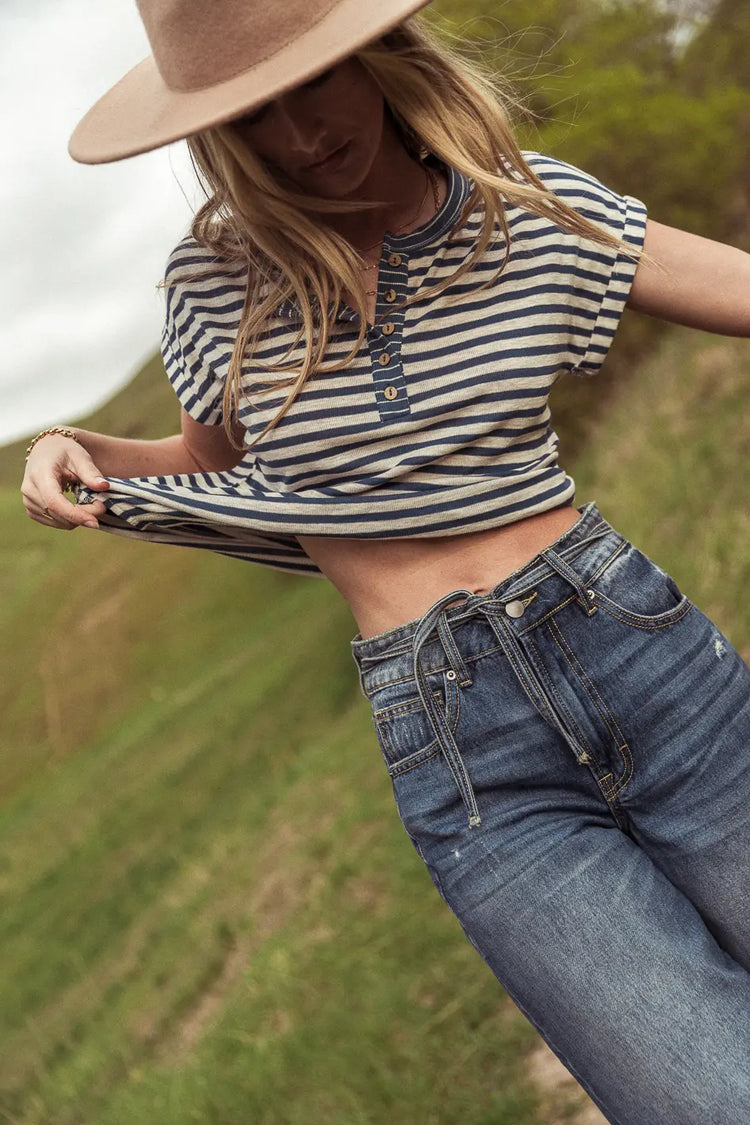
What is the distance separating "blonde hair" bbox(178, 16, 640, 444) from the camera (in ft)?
6.84

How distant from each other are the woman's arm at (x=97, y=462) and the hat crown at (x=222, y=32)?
71 centimetres

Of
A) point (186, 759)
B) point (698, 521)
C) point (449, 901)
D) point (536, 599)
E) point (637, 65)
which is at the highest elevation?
point (637, 65)

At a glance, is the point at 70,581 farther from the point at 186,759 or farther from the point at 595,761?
the point at 595,761

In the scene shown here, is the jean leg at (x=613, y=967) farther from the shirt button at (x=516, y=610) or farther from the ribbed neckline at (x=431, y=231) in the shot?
the ribbed neckline at (x=431, y=231)

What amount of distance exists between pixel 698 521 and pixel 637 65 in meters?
16.3

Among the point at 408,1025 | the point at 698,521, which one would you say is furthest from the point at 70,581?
the point at 408,1025

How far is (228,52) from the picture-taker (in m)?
1.99

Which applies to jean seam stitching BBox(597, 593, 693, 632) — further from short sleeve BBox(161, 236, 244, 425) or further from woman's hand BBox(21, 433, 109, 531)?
woman's hand BBox(21, 433, 109, 531)

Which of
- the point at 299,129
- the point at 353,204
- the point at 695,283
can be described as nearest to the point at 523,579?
the point at 695,283

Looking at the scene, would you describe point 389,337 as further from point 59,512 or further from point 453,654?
point 59,512

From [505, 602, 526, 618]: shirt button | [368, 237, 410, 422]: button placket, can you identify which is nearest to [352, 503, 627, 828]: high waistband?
[505, 602, 526, 618]: shirt button

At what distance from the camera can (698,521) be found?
8.68 m

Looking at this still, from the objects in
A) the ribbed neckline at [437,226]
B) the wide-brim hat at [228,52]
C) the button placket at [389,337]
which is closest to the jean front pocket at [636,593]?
the button placket at [389,337]

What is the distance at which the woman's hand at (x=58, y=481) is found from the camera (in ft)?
7.64
